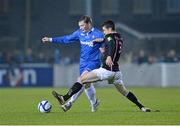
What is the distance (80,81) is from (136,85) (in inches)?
732

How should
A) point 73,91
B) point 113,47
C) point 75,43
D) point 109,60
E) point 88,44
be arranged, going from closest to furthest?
point 109,60 < point 113,47 < point 73,91 < point 88,44 < point 75,43

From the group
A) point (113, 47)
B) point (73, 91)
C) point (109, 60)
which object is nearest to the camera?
point (109, 60)

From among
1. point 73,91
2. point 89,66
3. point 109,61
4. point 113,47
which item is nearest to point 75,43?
point 89,66

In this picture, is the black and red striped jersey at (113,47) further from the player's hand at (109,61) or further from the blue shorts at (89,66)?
the blue shorts at (89,66)

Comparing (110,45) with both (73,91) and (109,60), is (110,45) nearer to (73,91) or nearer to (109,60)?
(109,60)

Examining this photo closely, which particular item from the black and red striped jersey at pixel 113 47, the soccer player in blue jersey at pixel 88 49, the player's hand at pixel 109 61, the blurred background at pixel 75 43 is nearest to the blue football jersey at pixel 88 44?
the soccer player in blue jersey at pixel 88 49

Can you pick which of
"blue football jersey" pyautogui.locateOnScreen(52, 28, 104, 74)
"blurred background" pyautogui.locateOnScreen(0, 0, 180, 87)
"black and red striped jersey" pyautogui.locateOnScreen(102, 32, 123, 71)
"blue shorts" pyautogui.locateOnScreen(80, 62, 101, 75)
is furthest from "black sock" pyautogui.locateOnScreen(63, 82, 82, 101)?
"blurred background" pyautogui.locateOnScreen(0, 0, 180, 87)

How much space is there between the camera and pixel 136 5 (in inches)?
2205

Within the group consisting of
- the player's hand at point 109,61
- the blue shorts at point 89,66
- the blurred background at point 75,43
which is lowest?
the blurred background at point 75,43

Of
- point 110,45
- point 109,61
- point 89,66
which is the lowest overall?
point 89,66

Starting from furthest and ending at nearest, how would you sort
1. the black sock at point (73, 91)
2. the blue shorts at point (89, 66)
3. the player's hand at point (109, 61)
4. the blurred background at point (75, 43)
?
the blurred background at point (75, 43) → the blue shorts at point (89, 66) → the black sock at point (73, 91) → the player's hand at point (109, 61)

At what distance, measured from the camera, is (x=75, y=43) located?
144 feet

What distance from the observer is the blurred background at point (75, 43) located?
118 feet

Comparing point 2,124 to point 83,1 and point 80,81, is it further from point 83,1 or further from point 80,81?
point 83,1
